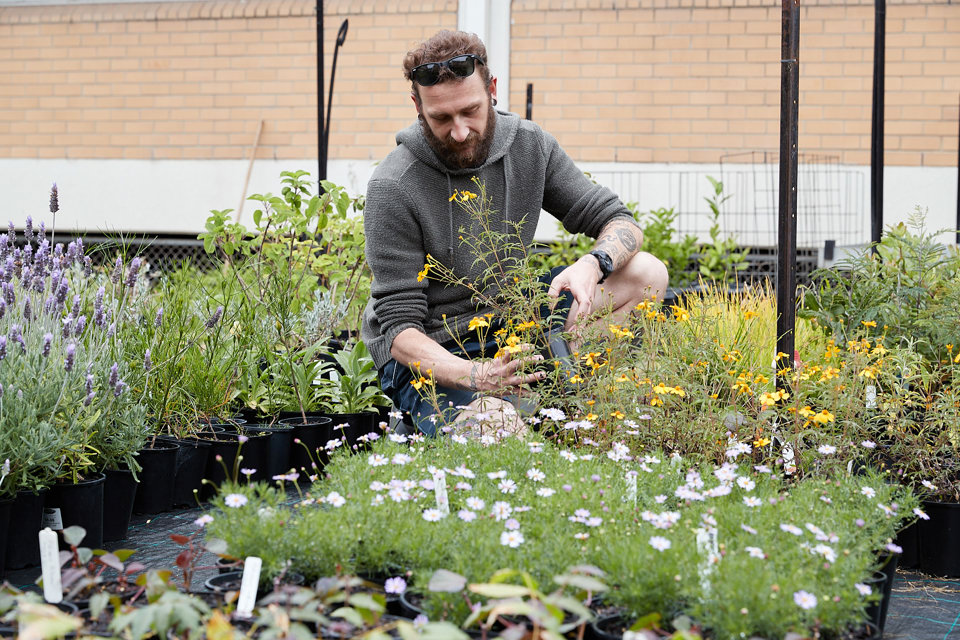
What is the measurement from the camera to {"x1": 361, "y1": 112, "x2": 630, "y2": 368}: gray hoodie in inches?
109

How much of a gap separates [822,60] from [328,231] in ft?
16.4

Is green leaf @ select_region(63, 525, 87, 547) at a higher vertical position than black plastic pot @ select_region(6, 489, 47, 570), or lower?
higher

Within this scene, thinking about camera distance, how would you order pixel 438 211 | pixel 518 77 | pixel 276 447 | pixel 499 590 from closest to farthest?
pixel 499 590 → pixel 438 211 → pixel 276 447 → pixel 518 77

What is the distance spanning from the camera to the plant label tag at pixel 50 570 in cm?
150

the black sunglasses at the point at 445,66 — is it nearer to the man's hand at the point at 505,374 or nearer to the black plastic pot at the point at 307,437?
the man's hand at the point at 505,374

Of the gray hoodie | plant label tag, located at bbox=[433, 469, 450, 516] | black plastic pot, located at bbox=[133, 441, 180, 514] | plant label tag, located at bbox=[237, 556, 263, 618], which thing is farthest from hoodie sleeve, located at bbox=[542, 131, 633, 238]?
plant label tag, located at bbox=[237, 556, 263, 618]

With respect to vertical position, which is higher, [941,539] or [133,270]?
[133,270]

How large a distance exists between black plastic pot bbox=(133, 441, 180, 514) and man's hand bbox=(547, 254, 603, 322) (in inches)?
45.3

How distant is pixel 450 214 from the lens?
2.84m

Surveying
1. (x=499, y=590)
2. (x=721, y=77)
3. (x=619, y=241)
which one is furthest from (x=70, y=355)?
(x=721, y=77)

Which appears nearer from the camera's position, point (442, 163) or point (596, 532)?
point (596, 532)

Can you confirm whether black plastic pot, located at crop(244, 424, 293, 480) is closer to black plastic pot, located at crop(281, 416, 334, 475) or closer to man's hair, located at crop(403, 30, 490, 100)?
black plastic pot, located at crop(281, 416, 334, 475)

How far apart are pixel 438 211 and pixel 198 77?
6455mm

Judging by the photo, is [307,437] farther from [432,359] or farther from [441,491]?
[441,491]
